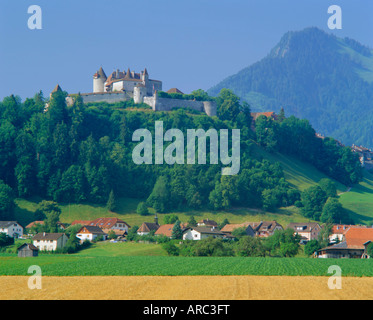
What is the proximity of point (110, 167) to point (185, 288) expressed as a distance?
Result: 7496 centimetres

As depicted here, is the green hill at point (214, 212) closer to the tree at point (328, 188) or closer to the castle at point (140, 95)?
the tree at point (328, 188)

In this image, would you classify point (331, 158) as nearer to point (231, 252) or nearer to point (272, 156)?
point (272, 156)

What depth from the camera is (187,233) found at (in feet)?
256

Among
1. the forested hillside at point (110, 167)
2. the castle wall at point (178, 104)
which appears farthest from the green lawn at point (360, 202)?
the castle wall at point (178, 104)

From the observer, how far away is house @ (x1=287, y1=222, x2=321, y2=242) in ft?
288

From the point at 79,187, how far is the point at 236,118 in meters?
43.0

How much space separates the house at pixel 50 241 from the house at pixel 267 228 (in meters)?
27.8

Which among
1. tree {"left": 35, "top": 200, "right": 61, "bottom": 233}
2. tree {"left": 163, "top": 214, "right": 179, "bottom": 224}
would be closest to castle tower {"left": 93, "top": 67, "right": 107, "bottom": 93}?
tree {"left": 35, "top": 200, "right": 61, "bottom": 233}

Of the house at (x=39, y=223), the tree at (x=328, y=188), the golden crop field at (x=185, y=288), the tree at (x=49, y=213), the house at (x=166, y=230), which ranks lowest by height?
the house at (x=166, y=230)

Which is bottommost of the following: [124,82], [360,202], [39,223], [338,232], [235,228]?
[338,232]

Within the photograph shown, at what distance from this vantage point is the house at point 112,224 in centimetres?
8511

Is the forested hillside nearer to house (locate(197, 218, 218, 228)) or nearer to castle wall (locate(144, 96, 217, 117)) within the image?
castle wall (locate(144, 96, 217, 117))

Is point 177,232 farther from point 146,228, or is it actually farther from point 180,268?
point 180,268

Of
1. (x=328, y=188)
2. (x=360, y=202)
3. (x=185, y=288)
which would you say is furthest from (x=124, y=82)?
(x=185, y=288)
